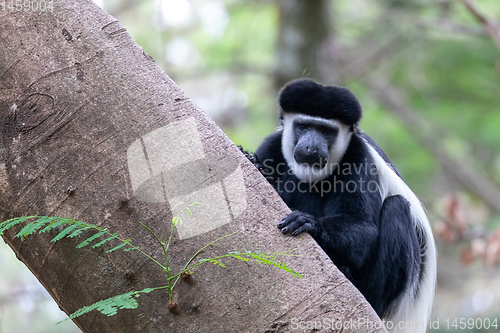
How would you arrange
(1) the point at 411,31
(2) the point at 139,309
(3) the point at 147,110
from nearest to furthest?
(2) the point at 139,309 < (3) the point at 147,110 < (1) the point at 411,31

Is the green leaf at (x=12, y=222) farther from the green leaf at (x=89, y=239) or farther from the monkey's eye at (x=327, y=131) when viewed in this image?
the monkey's eye at (x=327, y=131)

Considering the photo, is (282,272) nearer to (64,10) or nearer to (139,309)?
(139,309)

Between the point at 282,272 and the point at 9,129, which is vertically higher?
the point at 9,129

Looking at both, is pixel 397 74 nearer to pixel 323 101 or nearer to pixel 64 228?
pixel 323 101

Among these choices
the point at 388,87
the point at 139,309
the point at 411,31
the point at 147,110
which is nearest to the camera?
the point at 139,309

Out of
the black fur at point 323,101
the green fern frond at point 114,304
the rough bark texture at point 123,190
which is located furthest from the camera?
the black fur at point 323,101

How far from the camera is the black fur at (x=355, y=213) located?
2303mm

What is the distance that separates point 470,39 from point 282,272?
18.6 feet

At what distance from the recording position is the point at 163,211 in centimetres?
143

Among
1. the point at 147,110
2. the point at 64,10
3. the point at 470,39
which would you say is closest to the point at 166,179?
the point at 147,110

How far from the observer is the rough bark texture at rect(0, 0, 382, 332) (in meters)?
1.36
